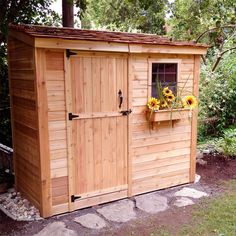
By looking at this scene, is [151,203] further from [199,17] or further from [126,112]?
[199,17]

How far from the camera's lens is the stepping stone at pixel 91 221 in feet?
10.4

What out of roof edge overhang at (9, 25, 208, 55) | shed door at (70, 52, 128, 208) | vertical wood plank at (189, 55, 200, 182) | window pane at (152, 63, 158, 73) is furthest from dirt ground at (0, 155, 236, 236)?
roof edge overhang at (9, 25, 208, 55)

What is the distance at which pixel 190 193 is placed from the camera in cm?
405

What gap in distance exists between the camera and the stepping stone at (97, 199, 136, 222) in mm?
3357

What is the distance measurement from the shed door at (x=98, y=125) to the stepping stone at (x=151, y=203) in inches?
12.4

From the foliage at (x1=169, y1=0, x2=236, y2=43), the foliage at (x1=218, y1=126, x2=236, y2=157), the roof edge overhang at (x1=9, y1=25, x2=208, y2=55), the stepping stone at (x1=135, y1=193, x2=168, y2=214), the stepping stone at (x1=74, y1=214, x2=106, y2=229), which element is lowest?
the stepping stone at (x1=135, y1=193, x2=168, y2=214)

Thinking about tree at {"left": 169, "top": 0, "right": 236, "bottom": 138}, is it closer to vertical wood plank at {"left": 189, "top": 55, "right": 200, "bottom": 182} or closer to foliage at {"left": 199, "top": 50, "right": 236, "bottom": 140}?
foliage at {"left": 199, "top": 50, "right": 236, "bottom": 140}

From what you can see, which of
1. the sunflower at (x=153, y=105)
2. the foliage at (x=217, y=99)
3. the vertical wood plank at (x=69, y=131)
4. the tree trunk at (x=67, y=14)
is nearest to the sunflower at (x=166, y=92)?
the sunflower at (x=153, y=105)

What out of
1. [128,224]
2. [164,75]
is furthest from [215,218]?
[164,75]

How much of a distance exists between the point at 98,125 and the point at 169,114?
0.98 m

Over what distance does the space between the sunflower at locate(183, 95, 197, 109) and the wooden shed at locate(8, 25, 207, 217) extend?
19 centimetres

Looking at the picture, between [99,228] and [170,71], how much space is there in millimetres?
2193

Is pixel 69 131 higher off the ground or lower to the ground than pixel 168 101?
lower

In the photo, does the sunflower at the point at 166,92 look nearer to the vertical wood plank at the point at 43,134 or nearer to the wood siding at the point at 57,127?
the wood siding at the point at 57,127
